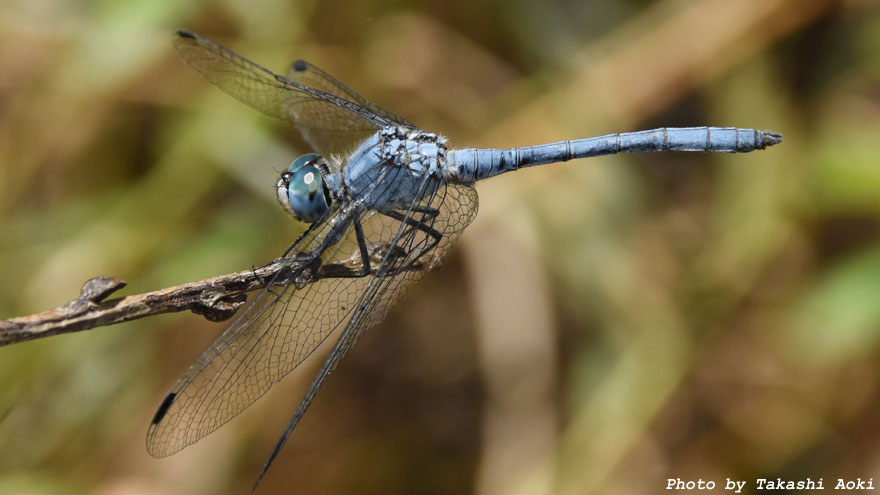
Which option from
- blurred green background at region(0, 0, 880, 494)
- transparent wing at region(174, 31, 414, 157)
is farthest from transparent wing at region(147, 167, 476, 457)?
blurred green background at region(0, 0, 880, 494)

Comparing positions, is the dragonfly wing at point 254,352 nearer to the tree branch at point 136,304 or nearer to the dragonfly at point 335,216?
the dragonfly at point 335,216

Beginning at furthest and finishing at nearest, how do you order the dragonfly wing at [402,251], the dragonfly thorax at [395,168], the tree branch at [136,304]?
the dragonfly thorax at [395,168]
the dragonfly wing at [402,251]
the tree branch at [136,304]

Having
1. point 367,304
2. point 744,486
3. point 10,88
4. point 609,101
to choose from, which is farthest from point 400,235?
point 10,88

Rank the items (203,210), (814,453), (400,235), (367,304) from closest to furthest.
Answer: (367,304) < (400,235) < (814,453) < (203,210)

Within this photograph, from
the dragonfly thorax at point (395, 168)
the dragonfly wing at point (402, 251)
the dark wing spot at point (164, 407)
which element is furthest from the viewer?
the dragonfly thorax at point (395, 168)

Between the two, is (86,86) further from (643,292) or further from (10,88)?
(643,292)

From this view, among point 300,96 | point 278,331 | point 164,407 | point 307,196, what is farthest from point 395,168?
point 164,407

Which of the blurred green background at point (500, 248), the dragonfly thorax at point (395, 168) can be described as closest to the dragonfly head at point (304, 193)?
the dragonfly thorax at point (395, 168)

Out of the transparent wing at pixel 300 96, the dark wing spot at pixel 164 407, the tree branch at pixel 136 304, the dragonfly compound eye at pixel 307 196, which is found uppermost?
the transparent wing at pixel 300 96
